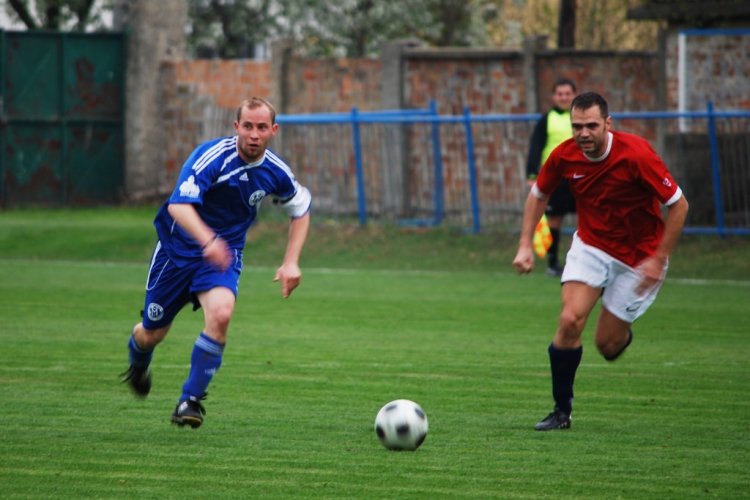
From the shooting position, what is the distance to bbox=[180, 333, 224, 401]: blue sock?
5.93 metres

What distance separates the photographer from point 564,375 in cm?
645

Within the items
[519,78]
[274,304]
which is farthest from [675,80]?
[274,304]

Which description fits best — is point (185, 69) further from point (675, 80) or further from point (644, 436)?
point (644, 436)

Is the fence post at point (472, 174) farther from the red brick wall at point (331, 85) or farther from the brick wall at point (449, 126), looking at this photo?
the red brick wall at point (331, 85)

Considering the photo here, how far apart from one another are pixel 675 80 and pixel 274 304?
340 inches

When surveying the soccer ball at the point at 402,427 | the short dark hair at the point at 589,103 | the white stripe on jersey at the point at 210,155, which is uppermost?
the short dark hair at the point at 589,103

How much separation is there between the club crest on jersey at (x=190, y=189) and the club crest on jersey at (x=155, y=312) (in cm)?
80

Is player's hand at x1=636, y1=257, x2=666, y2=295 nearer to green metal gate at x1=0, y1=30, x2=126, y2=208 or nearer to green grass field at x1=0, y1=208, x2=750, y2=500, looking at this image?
green grass field at x1=0, y1=208, x2=750, y2=500

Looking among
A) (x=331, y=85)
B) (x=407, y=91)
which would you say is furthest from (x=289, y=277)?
(x=331, y=85)

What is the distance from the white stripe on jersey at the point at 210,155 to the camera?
6223 mm

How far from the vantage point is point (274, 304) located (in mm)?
12266

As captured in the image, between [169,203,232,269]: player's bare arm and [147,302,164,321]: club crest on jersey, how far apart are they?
2.10 feet

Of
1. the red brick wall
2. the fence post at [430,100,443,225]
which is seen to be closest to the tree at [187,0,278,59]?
the red brick wall

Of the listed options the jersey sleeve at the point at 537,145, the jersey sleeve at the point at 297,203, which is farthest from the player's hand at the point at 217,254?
the jersey sleeve at the point at 537,145
